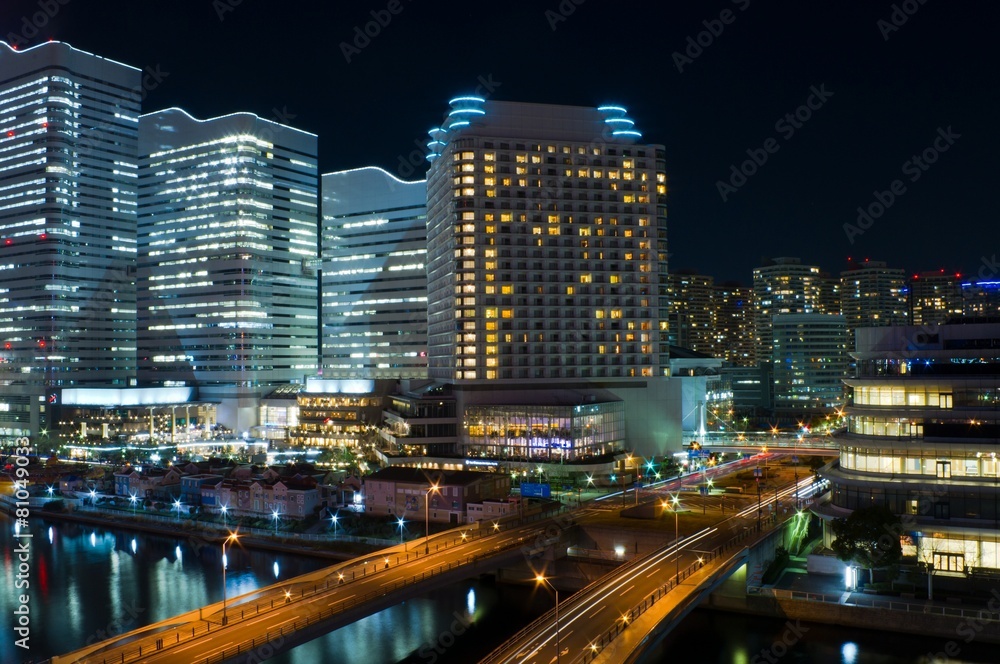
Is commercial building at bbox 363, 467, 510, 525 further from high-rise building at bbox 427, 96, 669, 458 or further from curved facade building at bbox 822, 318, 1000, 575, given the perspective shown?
curved facade building at bbox 822, 318, 1000, 575

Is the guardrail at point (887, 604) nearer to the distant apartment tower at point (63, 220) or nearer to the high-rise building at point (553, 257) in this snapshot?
the high-rise building at point (553, 257)

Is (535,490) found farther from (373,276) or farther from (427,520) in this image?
(373,276)

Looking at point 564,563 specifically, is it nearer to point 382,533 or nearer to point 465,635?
point 465,635

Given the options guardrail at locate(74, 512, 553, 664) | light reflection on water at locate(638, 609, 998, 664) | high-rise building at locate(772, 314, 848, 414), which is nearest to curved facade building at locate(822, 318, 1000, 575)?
light reflection on water at locate(638, 609, 998, 664)

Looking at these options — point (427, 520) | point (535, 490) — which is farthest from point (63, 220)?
point (427, 520)

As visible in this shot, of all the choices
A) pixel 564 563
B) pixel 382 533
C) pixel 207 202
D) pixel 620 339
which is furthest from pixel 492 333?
pixel 207 202

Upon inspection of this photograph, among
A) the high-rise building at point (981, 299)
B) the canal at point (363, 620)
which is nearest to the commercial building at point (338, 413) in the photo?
the canal at point (363, 620)
